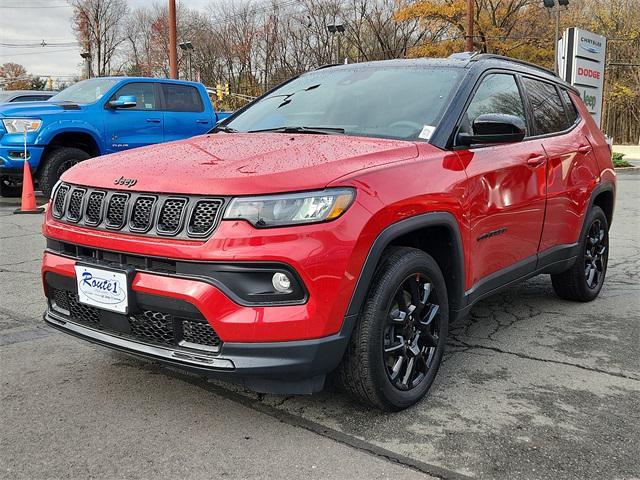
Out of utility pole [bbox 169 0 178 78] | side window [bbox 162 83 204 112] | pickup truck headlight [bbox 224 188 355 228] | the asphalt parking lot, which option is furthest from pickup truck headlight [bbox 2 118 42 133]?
utility pole [bbox 169 0 178 78]

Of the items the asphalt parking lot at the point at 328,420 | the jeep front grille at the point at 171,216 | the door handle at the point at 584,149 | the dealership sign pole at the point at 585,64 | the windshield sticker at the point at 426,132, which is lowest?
the asphalt parking lot at the point at 328,420

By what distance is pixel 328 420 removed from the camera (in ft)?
9.62

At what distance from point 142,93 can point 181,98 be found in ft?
2.47

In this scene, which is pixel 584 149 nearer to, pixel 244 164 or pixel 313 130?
pixel 313 130

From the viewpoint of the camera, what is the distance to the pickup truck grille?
2561mm

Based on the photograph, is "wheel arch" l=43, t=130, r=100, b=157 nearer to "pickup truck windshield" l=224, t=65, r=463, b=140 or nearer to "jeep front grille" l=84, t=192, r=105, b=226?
"pickup truck windshield" l=224, t=65, r=463, b=140

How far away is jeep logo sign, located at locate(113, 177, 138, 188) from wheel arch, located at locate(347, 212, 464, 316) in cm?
107

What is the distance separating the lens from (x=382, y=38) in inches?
1697

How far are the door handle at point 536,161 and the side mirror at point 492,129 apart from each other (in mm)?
572

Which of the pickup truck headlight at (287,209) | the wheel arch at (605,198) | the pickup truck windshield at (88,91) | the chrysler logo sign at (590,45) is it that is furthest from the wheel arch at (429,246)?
the chrysler logo sign at (590,45)

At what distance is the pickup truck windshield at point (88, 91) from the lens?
33.6 feet

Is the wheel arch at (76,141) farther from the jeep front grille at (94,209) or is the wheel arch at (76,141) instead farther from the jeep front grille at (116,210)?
the jeep front grille at (116,210)

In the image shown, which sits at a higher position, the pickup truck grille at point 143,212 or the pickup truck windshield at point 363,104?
the pickup truck windshield at point 363,104

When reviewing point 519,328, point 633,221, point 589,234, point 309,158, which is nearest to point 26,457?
point 309,158
